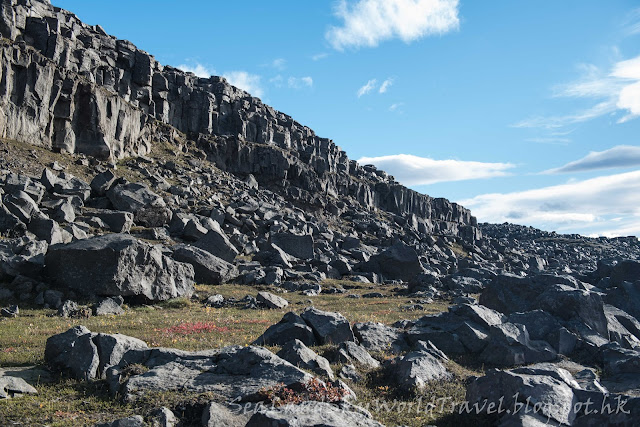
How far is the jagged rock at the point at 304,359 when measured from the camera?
44.2 feet

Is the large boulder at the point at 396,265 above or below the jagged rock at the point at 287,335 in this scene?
above

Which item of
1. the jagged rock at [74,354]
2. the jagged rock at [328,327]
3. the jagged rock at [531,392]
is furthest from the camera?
the jagged rock at [328,327]

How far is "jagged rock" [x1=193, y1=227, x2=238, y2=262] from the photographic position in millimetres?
42531

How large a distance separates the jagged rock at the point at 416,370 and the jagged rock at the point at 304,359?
2.27 m

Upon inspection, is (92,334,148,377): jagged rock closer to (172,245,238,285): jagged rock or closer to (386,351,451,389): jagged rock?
(386,351,451,389): jagged rock

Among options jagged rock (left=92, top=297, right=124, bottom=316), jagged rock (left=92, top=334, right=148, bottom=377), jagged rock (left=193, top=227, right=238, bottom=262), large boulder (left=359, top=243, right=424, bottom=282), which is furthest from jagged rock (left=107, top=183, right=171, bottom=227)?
jagged rock (left=92, top=334, right=148, bottom=377)

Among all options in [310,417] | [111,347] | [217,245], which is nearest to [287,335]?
[111,347]

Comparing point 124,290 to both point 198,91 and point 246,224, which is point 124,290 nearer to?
point 246,224

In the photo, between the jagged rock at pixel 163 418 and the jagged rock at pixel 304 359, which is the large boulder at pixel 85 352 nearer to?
the jagged rock at pixel 163 418

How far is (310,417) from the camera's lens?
9156 millimetres

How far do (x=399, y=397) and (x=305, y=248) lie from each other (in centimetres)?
4227

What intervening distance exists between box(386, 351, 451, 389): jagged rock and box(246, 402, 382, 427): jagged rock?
12.8 ft

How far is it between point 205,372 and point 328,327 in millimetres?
6760

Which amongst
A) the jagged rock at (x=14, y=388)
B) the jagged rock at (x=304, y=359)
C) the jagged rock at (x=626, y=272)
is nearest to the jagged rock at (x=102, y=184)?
the jagged rock at (x=14, y=388)
